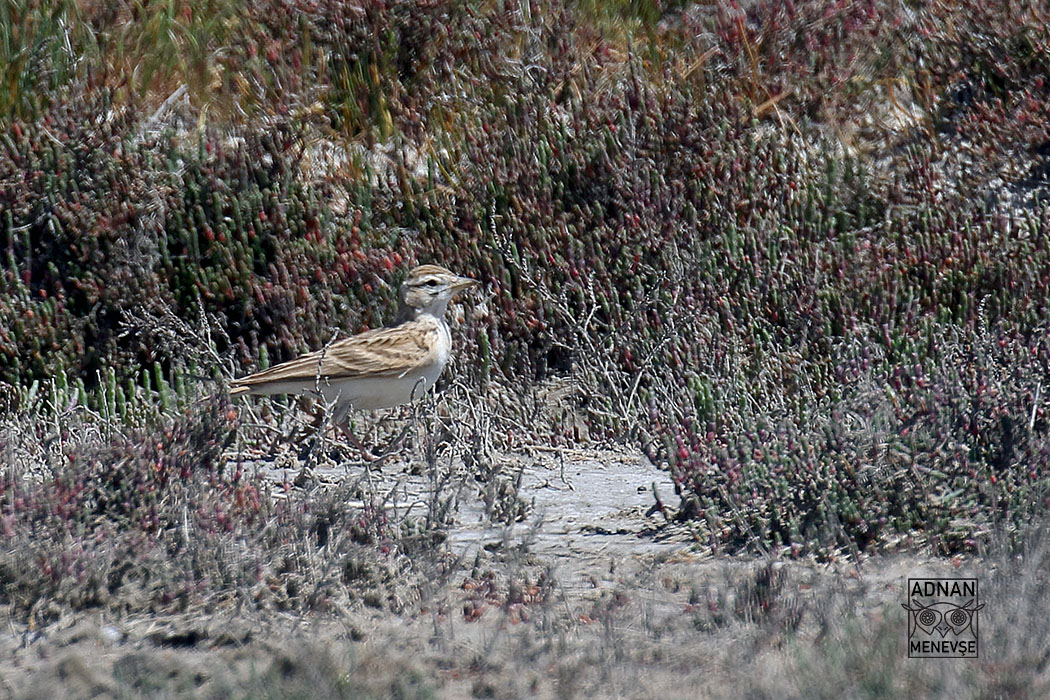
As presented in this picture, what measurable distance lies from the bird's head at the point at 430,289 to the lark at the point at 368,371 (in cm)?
2

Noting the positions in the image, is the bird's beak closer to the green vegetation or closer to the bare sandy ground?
the green vegetation

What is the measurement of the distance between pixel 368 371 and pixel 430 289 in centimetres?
54

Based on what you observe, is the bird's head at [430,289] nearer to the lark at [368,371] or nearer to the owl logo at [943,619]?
the lark at [368,371]

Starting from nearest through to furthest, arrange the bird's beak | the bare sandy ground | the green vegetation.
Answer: the bare sandy ground, the green vegetation, the bird's beak

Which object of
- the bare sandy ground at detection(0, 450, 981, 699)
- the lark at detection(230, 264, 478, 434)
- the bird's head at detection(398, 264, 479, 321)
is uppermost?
the bird's head at detection(398, 264, 479, 321)

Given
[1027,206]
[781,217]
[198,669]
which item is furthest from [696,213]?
[198,669]

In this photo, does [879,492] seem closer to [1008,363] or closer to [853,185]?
[1008,363]

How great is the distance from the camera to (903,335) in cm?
572

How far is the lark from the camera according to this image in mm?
5527

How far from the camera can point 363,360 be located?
18.5ft

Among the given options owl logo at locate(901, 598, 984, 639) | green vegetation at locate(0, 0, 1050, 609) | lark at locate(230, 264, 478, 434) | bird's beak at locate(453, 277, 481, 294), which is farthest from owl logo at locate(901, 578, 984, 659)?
bird's beak at locate(453, 277, 481, 294)

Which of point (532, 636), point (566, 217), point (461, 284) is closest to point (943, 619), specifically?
point (532, 636)

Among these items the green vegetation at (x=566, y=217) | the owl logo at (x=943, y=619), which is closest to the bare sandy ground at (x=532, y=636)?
the owl logo at (x=943, y=619)

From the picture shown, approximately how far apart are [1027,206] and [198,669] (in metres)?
5.00
